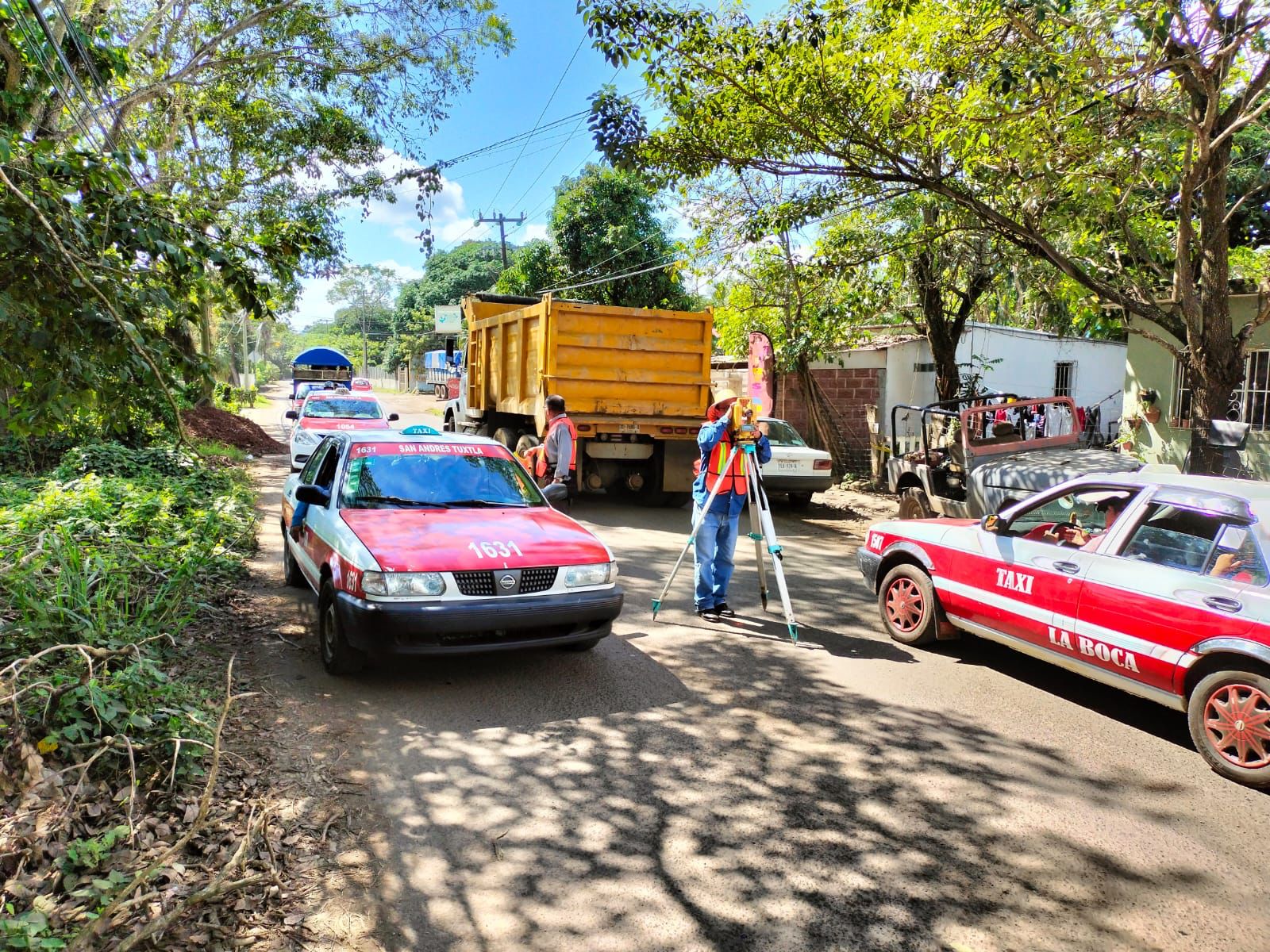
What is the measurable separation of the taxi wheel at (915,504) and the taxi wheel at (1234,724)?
5.62 m

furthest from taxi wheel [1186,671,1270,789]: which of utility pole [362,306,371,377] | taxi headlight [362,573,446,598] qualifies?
utility pole [362,306,371,377]

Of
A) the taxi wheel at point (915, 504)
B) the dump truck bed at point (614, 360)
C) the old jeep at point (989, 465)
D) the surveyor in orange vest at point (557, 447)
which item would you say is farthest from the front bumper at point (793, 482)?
the surveyor in orange vest at point (557, 447)

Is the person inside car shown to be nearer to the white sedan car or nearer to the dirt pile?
the white sedan car

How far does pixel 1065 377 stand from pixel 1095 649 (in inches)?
795

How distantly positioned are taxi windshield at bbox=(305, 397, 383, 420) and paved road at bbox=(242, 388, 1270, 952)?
10280 mm

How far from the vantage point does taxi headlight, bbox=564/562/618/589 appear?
207 inches

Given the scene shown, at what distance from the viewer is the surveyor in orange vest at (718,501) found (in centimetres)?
675

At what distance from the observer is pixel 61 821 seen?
3.08 m

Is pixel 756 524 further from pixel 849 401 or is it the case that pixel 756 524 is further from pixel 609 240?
pixel 609 240

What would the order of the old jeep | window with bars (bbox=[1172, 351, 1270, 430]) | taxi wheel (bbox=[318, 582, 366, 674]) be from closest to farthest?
taxi wheel (bbox=[318, 582, 366, 674]) < the old jeep < window with bars (bbox=[1172, 351, 1270, 430])

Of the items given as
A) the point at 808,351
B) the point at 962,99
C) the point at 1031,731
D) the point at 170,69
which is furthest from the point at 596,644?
the point at 170,69

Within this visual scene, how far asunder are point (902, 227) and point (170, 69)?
12193 millimetres

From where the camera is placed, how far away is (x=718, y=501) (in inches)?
267

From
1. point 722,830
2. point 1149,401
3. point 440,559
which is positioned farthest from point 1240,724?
point 1149,401
